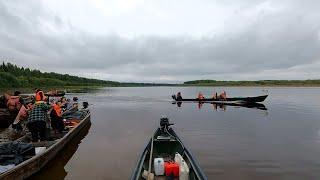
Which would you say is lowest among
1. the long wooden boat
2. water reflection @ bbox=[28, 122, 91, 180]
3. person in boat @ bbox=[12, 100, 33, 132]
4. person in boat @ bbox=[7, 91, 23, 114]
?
water reflection @ bbox=[28, 122, 91, 180]

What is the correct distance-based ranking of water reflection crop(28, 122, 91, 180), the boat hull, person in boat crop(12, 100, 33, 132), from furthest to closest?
person in boat crop(12, 100, 33, 132) < water reflection crop(28, 122, 91, 180) < the boat hull

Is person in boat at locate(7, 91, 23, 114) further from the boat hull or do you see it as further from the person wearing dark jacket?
the boat hull

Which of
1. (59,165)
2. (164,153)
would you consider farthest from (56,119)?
(164,153)

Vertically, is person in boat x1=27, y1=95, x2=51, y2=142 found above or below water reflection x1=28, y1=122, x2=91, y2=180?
above

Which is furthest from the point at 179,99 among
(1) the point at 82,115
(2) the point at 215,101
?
(1) the point at 82,115

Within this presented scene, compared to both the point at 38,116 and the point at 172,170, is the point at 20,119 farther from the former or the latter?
the point at 172,170

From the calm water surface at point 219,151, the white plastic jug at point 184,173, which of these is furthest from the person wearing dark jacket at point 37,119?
the white plastic jug at point 184,173

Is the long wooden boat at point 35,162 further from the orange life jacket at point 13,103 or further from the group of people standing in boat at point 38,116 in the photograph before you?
the orange life jacket at point 13,103

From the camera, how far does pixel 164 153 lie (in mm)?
12656

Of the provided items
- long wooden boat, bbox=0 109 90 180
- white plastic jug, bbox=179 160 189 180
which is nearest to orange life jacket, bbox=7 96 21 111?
long wooden boat, bbox=0 109 90 180

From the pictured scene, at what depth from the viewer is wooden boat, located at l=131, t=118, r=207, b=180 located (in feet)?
29.2

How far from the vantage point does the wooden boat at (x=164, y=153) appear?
891 cm

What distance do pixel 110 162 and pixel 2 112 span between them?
462 inches

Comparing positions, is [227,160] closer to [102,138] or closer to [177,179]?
[177,179]
